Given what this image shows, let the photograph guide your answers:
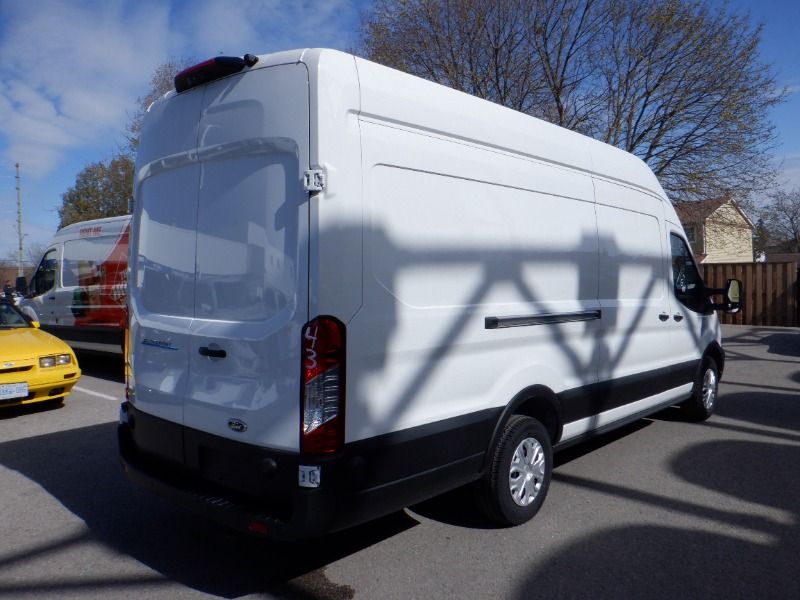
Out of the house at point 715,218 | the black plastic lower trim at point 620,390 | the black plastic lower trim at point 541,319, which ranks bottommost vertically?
the black plastic lower trim at point 620,390

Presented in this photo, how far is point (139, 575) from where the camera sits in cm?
353

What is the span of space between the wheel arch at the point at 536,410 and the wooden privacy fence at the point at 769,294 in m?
15.2

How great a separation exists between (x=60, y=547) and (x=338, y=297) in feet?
8.37

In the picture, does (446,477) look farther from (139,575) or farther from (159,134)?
(159,134)

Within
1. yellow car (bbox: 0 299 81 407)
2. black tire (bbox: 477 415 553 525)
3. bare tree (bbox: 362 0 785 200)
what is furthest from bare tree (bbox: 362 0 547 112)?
black tire (bbox: 477 415 553 525)

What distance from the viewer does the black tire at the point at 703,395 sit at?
6.55 metres

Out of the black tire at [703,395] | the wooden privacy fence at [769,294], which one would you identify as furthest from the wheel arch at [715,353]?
the wooden privacy fence at [769,294]

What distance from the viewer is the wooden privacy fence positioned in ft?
58.3

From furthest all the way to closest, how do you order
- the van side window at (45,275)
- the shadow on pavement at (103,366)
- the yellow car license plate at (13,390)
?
the van side window at (45,275) < the shadow on pavement at (103,366) < the yellow car license plate at (13,390)

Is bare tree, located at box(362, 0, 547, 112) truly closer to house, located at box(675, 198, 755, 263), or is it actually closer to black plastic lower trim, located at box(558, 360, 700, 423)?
house, located at box(675, 198, 755, 263)

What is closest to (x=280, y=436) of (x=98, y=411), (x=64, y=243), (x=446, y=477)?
(x=446, y=477)

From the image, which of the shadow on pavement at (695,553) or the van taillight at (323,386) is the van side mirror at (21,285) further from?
the shadow on pavement at (695,553)

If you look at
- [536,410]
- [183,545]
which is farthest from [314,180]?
[183,545]

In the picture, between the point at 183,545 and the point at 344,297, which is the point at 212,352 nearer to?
the point at 344,297
